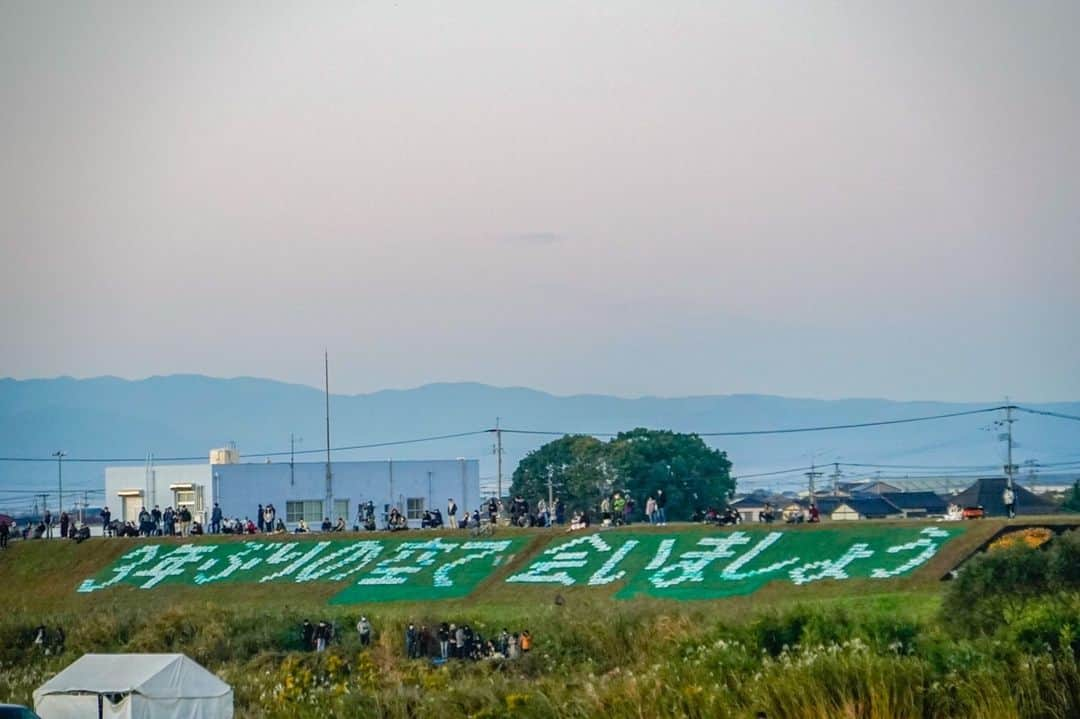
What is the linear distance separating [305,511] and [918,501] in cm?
8529

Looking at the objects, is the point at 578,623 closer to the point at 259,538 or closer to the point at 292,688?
the point at 292,688

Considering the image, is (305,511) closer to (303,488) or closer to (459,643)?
(303,488)

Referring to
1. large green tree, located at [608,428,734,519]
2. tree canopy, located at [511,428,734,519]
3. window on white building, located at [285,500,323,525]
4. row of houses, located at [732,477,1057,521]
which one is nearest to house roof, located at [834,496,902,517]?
row of houses, located at [732,477,1057,521]

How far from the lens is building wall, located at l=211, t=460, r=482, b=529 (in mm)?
106812

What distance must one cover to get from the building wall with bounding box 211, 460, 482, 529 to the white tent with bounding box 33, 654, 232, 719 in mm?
61473

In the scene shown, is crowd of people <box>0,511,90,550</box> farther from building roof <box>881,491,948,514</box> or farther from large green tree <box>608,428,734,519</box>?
building roof <box>881,491,948,514</box>

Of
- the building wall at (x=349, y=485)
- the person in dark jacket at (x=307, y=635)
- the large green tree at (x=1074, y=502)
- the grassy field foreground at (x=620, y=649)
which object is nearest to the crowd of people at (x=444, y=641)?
the person in dark jacket at (x=307, y=635)

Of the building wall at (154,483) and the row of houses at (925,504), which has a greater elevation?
the building wall at (154,483)

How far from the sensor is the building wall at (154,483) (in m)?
108

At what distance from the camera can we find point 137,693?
133ft

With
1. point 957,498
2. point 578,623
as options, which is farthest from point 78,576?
point 957,498

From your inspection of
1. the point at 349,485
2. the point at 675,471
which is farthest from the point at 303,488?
the point at 675,471

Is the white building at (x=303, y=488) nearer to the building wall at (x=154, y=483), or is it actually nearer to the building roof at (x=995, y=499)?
the building wall at (x=154, y=483)

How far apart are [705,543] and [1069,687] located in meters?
36.0
